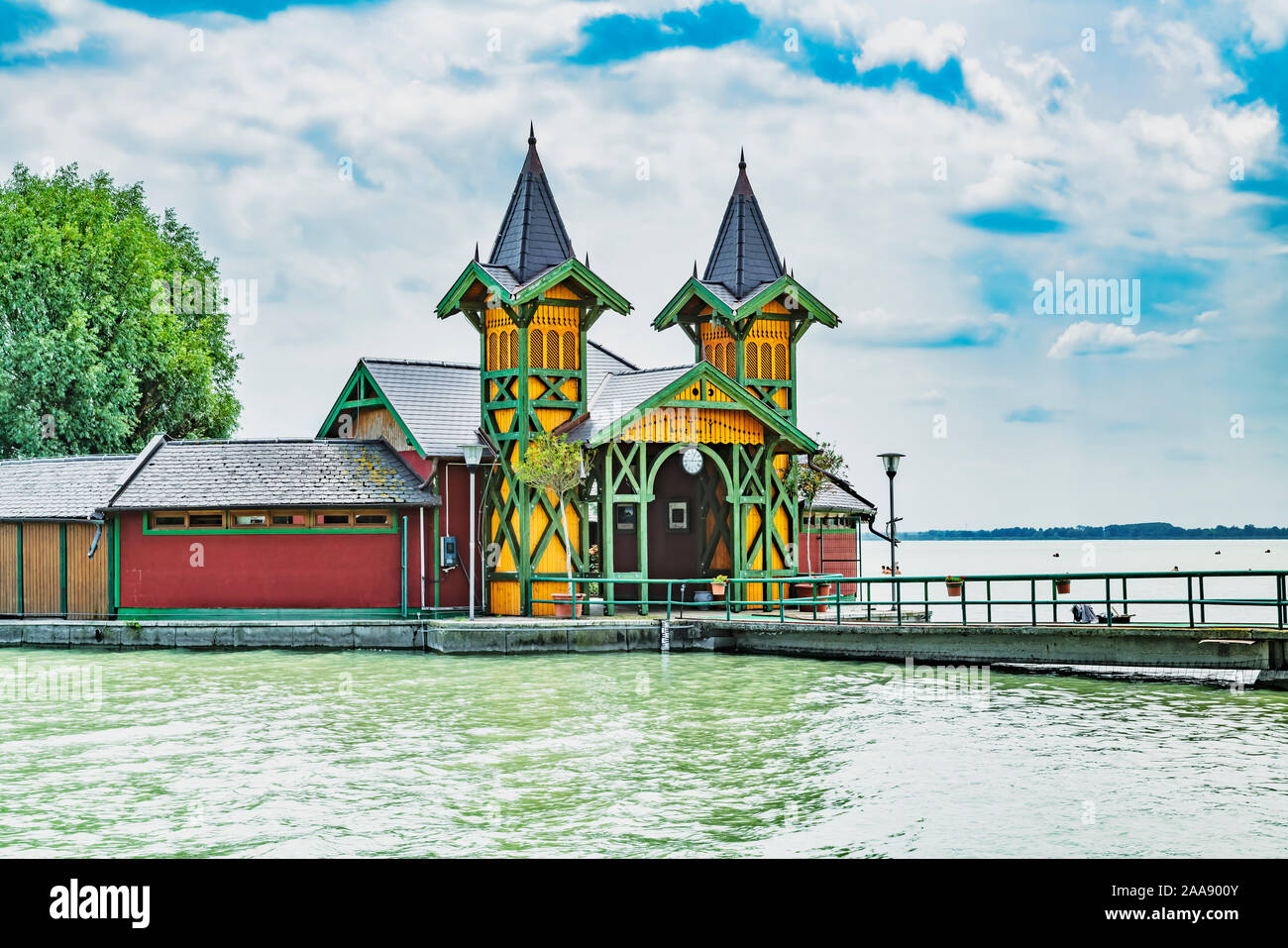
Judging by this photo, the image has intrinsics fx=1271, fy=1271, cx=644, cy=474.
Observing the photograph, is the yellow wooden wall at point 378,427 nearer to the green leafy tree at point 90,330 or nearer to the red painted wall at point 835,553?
the green leafy tree at point 90,330

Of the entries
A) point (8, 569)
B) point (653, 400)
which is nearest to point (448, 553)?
point (653, 400)

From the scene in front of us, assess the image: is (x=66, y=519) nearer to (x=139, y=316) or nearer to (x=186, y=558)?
(x=186, y=558)

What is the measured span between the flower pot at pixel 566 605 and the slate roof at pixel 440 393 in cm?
380

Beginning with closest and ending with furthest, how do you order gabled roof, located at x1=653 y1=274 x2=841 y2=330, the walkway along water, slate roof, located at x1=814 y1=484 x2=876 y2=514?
the walkway along water < gabled roof, located at x1=653 y1=274 x2=841 y2=330 < slate roof, located at x1=814 y1=484 x2=876 y2=514

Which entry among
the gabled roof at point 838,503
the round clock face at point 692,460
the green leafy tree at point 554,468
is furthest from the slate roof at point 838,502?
the green leafy tree at point 554,468

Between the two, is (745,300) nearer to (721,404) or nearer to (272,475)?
(721,404)

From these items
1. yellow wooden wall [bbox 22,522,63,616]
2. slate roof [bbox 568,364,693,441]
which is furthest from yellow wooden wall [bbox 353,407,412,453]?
yellow wooden wall [bbox 22,522,63,616]

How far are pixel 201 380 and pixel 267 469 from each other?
1583 cm

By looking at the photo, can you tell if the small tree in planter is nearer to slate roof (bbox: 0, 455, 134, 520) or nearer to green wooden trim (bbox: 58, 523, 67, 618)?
slate roof (bbox: 0, 455, 134, 520)

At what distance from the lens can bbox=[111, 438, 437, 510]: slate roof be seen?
2664 centimetres

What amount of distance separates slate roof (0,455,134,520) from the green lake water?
7.05 meters

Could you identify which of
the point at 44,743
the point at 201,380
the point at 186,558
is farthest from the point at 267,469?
the point at 201,380

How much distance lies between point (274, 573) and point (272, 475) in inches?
82.9
